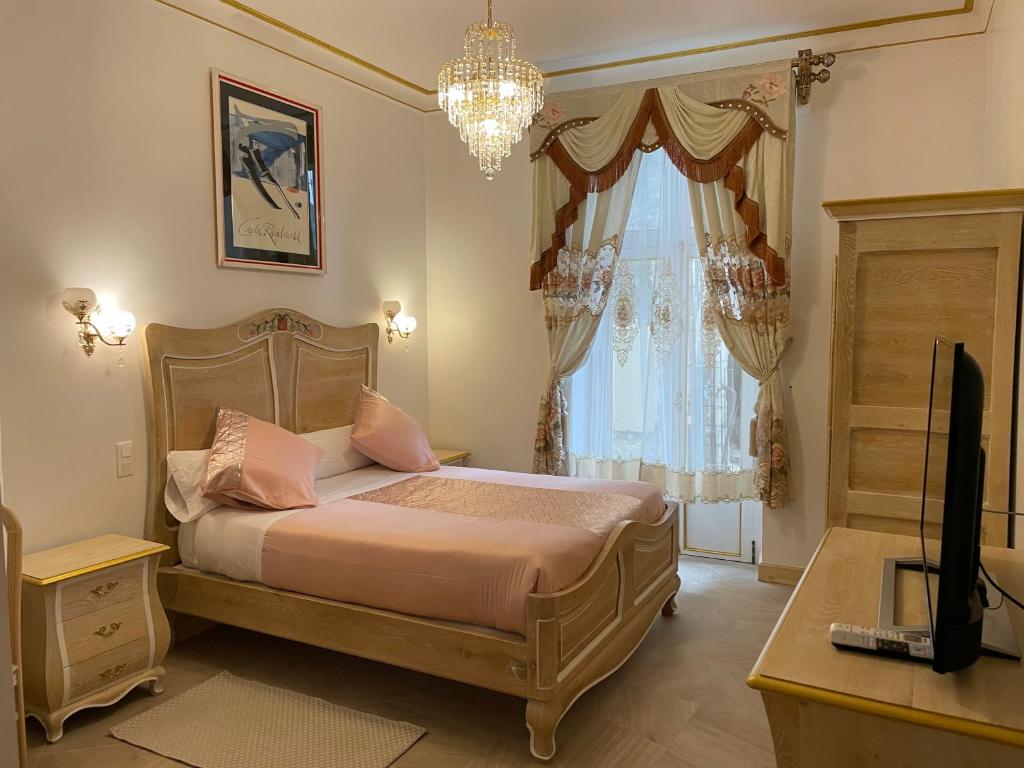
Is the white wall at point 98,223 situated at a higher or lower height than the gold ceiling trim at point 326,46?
lower

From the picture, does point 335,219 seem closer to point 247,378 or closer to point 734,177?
point 247,378

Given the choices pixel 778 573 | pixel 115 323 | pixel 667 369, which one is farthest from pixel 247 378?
pixel 778 573

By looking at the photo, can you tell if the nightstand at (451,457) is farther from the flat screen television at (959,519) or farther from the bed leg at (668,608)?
the flat screen television at (959,519)

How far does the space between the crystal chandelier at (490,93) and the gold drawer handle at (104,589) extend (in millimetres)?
2218

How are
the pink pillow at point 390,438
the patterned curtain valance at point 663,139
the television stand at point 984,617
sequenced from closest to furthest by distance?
1. the television stand at point 984,617
2. the patterned curtain valance at point 663,139
3. the pink pillow at point 390,438

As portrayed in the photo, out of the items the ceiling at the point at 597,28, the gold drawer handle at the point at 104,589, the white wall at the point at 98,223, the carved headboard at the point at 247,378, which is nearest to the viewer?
the gold drawer handle at the point at 104,589

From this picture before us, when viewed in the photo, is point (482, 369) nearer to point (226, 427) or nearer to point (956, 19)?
point (226, 427)

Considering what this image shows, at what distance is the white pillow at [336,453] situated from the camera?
396 cm

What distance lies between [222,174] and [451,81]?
4.29 feet

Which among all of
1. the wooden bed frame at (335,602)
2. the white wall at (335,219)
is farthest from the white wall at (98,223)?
the wooden bed frame at (335,602)

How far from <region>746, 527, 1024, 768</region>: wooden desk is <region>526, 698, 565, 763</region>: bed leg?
127cm

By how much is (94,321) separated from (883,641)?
3.00 meters

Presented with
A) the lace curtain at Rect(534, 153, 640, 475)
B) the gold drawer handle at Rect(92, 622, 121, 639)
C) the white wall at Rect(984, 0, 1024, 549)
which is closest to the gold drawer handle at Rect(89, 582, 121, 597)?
the gold drawer handle at Rect(92, 622, 121, 639)

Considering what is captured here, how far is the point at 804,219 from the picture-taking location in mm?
4027
